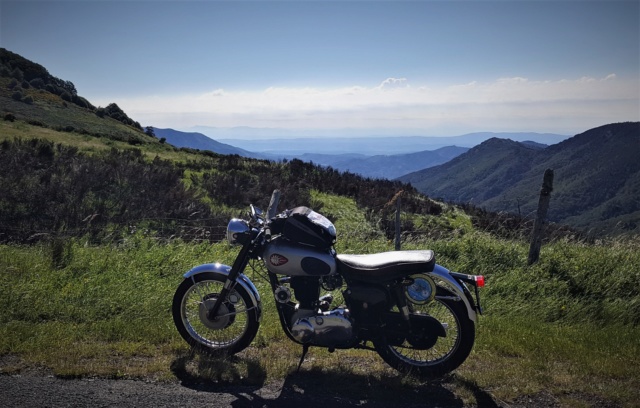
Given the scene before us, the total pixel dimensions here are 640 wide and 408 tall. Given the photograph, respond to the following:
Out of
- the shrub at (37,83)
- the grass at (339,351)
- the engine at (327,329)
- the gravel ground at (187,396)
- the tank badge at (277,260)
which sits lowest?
the gravel ground at (187,396)

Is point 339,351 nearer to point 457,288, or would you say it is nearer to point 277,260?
point 277,260

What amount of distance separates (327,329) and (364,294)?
503 mm

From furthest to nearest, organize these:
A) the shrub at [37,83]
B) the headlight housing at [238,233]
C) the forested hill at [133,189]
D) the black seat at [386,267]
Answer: the shrub at [37,83], the forested hill at [133,189], the headlight housing at [238,233], the black seat at [386,267]

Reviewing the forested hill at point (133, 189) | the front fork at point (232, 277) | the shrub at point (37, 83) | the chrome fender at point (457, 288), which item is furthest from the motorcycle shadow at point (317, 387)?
the shrub at point (37, 83)

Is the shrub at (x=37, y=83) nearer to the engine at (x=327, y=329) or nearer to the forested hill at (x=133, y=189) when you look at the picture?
the forested hill at (x=133, y=189)

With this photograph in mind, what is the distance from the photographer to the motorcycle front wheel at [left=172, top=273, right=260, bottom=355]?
4.99m

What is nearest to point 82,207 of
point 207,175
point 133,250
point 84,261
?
point 133,250

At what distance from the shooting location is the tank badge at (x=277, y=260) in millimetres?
4613

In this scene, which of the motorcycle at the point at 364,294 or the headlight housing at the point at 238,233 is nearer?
the motorcycle at the point at 364,294

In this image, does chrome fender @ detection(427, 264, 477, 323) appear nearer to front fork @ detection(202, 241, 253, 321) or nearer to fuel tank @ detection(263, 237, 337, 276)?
fuel tank @ detection(263, 237, 337, 276)

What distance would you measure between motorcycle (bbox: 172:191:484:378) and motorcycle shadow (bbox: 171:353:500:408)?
0.70 feet

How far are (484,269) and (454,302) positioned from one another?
12.5 ft

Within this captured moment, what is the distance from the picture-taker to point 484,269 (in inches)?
320

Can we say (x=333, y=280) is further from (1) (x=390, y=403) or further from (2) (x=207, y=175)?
(2) (x=207, y=175)
